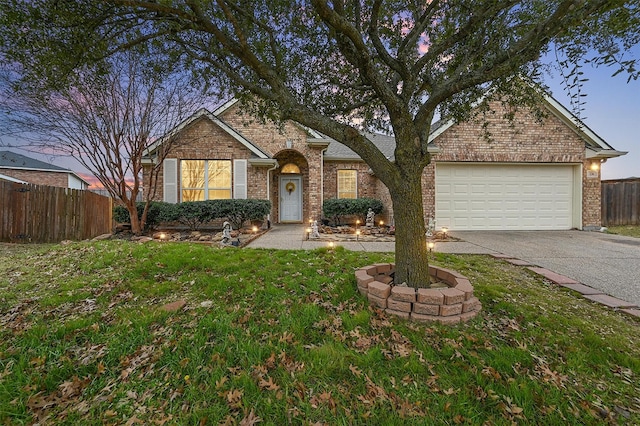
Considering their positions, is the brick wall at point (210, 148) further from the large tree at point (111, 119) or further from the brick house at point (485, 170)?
the large tree at point (111, 119)

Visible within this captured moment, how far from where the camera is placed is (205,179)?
10.8 meters

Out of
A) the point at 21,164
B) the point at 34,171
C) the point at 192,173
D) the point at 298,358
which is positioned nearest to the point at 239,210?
the point at 192,173

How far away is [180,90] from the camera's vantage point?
8.22 metres

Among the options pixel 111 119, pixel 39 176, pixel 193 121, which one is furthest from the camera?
pixel 39 176

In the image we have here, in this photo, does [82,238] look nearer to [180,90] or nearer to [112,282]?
[180,90]

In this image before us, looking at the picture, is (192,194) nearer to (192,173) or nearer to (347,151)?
(192,173)

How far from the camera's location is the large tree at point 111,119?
278 inches

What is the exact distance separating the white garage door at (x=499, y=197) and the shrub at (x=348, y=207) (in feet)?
8.77

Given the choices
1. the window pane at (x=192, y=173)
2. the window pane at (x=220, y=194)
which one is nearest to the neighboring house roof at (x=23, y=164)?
the window pane at (x=192, y=173)

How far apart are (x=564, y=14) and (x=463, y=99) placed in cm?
204

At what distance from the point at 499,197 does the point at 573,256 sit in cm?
457

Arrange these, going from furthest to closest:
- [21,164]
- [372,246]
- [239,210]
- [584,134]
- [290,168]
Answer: [21,164] < [290,168] < [584,134] < [239,210] < [372,246]

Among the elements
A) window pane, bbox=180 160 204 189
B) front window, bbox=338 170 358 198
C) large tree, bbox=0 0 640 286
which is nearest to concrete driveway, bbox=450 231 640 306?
large tree, bbox=0 0 640 286

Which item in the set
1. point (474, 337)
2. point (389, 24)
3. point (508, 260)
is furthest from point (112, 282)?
point (508, 260)
